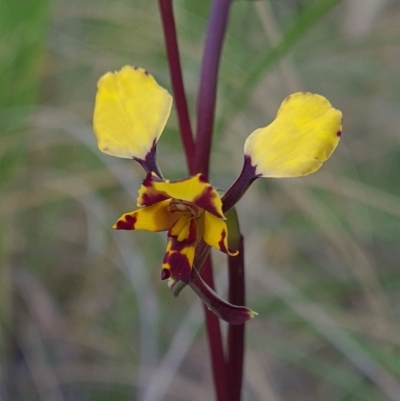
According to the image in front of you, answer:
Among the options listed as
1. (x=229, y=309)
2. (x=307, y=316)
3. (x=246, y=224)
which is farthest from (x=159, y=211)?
(x=246, y=224)

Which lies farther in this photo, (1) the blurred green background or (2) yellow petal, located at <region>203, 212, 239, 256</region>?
(1) the blurred green background

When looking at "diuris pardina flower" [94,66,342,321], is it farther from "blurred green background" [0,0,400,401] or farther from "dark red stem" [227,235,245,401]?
"blurred green background" [0,0,400,401]

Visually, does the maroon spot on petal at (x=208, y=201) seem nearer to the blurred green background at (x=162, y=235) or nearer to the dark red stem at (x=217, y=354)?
the dark red stem at (x=217, y=354)

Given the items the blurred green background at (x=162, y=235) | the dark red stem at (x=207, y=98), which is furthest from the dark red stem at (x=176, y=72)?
the blurred green background at (x=162, y=235)

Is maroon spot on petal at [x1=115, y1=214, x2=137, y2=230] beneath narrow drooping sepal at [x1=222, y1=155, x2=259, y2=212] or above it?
beneath

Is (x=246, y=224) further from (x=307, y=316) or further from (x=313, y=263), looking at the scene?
(x=307, y=316)

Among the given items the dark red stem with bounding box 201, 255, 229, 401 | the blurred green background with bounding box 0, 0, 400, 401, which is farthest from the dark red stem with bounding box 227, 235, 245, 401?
the blurred green background with bounding box 0, 0, 400, 401

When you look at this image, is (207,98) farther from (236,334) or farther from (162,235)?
(162,235)

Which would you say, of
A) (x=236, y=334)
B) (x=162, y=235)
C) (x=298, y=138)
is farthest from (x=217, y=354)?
(x=162, y=235)
